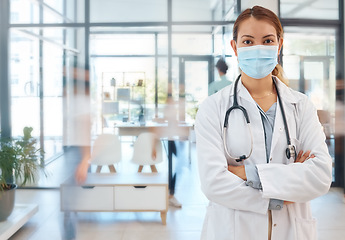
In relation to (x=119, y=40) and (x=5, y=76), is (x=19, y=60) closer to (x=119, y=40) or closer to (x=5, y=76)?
(x=5, y=76)

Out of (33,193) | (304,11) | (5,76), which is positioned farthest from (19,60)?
(304,11)

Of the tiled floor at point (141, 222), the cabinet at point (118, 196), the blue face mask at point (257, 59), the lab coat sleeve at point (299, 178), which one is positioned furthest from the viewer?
the cabinet at point (118, 196)

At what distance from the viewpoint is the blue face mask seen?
1.13 meters

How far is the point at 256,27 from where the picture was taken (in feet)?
3.58

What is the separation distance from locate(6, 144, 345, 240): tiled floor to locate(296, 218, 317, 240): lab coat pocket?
169cm

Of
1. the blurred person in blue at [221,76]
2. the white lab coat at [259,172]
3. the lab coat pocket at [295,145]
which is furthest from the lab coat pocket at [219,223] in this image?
the blurred person in blue at [221,76]

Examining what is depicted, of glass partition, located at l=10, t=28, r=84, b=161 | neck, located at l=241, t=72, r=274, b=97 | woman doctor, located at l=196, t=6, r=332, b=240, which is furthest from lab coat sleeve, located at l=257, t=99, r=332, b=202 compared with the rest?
glass partition, located at l=10, t=28, r=84, b=161

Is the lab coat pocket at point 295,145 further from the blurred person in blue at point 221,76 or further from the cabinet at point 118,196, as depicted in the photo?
the blurred person in blue at point 221,76

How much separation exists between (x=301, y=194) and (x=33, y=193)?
359cm

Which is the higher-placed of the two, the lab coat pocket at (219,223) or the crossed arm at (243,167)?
the crossed arm at (243,167)

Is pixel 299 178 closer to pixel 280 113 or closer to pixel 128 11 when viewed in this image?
pixel 280 113

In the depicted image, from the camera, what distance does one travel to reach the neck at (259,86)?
118 cm

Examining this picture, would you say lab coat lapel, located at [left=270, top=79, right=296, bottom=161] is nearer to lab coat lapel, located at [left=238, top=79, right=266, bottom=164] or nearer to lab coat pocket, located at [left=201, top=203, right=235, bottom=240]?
lab coat lapel, located at [left=238, top=79, right=266, bottom=164]

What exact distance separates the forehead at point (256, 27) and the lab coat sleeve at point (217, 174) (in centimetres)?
28
